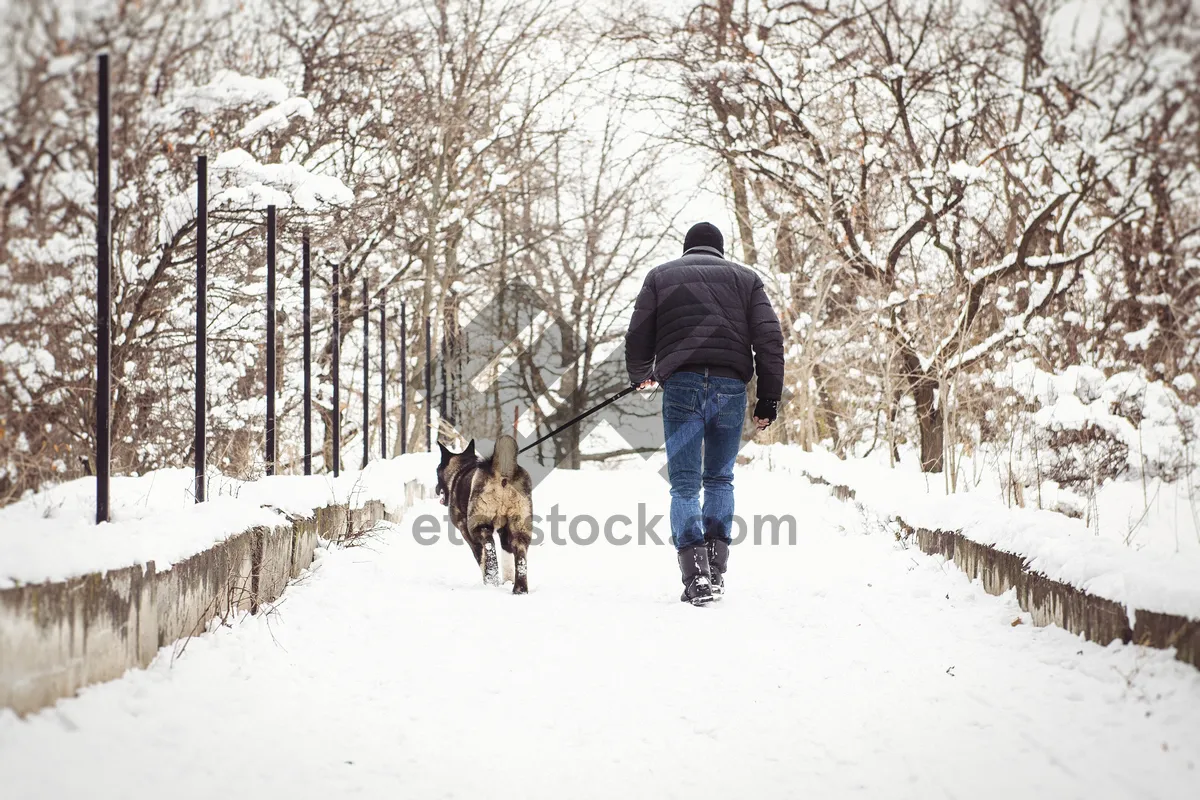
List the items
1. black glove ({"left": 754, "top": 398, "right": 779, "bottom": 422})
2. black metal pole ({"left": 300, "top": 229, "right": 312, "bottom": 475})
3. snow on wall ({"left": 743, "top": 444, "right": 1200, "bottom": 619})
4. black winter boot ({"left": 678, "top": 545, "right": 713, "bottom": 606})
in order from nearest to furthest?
snow on wall ({"left": 743, "top": 444, "right": 1200, "bottom": 619}) < black winter boot ({"left": 678, "top": 545, "right": 713, "bottom": 606}) < black glove ({"left": 754, "top": 398, "right": 779, "bottom": 422}) < black metal pole ({"left": 300, "top": 229, "right": 312, "bottom": 475})

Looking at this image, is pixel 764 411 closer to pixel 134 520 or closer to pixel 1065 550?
pixel 1065 550

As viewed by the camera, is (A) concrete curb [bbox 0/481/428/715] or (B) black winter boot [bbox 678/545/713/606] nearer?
(A) concrete curb [bbox 0/481/428/715]

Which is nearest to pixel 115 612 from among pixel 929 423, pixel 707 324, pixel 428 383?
pixel 707 324

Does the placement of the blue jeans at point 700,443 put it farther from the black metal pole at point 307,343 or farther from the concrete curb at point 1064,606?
the black metal pole at point 307,343

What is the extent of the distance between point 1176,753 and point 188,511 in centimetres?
363

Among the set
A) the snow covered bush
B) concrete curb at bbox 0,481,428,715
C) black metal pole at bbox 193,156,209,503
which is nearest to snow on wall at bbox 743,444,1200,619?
the snow covered bush

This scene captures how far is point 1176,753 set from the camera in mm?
2322

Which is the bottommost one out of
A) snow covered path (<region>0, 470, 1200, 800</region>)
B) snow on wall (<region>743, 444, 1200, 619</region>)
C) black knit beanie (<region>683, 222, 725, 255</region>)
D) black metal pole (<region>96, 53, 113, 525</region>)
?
snow covered path (<region>0, 470, 1200, 800</region>)

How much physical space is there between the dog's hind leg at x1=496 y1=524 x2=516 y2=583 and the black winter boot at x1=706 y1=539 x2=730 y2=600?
1.25 metres

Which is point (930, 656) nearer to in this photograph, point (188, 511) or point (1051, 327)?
point (188, 511)

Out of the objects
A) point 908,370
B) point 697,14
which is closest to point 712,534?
point 908,370

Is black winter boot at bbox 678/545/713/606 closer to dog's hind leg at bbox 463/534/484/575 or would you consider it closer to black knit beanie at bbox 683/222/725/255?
dog's hind leg at bbox 463/534/484/575

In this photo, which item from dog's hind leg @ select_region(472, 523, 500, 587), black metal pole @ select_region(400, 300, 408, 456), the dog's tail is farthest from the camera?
black metal pole @ select_region(400, 300, 408, 456)

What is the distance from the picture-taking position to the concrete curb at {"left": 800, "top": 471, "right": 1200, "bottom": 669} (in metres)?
2.69
